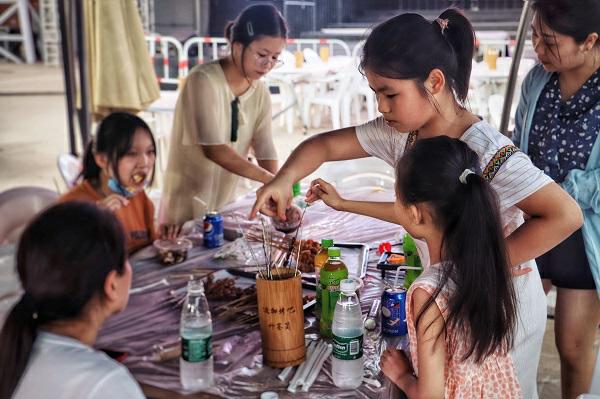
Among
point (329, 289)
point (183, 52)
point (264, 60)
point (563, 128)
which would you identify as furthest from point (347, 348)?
point (183, 52)

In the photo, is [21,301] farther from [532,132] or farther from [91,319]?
[532,132]

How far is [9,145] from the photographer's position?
833 centimetres

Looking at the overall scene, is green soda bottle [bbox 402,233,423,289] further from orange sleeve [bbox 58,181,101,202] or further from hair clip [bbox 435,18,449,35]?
orange sleeve [bbox 58,181,101,202]

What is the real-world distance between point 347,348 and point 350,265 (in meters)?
0.78

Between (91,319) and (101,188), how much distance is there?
1.31m

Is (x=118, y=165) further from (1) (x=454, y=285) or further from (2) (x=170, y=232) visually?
(1) (x=454, y=285)

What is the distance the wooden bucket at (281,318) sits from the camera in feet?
5.16

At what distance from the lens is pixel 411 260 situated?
215 cm

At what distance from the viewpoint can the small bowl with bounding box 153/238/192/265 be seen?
2.29m

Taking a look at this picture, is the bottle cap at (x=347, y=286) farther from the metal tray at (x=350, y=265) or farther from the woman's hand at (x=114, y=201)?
the woman's hand at (x=114, y=201)

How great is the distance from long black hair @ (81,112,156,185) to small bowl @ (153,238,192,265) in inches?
13.5

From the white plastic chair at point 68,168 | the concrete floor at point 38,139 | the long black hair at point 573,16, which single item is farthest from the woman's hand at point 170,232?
the concrete floor at point 38,139

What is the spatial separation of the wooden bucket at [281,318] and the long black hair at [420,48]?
1.83 feet

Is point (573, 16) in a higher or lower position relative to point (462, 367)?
higher
